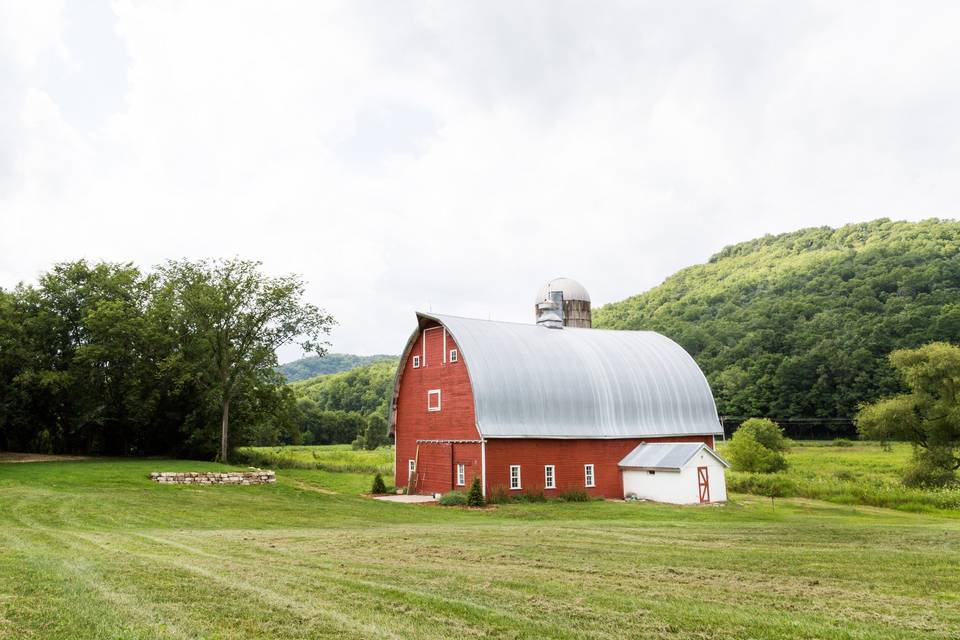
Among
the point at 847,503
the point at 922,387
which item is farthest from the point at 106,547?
the point at 922,387

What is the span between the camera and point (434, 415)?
32.0m

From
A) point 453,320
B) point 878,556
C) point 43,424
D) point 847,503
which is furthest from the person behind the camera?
point 43,424

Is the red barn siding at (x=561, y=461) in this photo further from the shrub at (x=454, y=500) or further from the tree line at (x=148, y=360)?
the tree line at (x=148, y=360)

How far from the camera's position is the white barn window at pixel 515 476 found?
2892cm

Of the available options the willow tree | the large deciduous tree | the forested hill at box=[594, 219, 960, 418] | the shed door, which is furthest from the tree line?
the forested hill at box=[594, 219, 960, 418]

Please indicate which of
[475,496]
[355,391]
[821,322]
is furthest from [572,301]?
[355,391]

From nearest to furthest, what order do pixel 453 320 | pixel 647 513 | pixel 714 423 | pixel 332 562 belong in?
pixel 332 562
pixel 647 513
pixel 453 320
pixel 714 423

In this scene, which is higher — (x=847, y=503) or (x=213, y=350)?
(x=213, y=350)

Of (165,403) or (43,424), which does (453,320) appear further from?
(43,424)

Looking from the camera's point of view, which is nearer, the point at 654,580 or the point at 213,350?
the point at 654,580

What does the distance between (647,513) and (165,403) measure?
3049 centimetres

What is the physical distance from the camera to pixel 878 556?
1320 centimetres

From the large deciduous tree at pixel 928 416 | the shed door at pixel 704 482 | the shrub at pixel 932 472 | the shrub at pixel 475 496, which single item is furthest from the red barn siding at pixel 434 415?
the large deciduous tree at pixel 928 416

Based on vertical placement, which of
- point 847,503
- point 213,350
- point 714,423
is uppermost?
point 213,350
